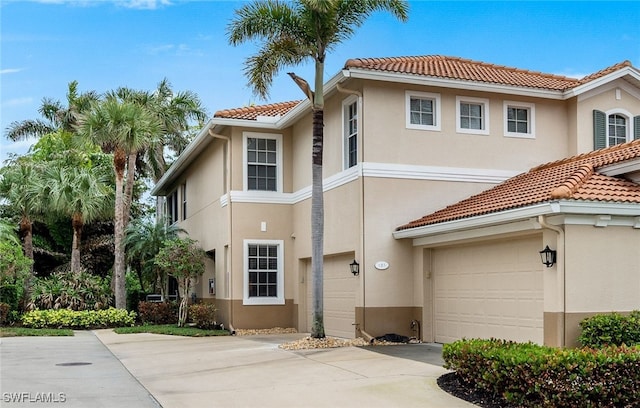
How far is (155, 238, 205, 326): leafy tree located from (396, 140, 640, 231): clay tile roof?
7.43m

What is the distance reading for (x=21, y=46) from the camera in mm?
21422

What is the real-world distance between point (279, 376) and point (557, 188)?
5.39 meters

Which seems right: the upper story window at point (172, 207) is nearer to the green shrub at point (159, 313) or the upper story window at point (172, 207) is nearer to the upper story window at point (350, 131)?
the green shrub at point (159, 313)

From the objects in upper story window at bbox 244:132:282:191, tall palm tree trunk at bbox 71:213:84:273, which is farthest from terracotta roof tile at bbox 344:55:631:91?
tall palm tree trunk at bbox 71:213:84:273

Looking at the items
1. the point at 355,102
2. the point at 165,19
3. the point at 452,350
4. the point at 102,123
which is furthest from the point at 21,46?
the point at 452,350

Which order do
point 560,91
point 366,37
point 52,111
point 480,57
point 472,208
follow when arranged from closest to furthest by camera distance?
point 472,208 < point 366,37 < point 560,91 < point 480,57 < point 52,111

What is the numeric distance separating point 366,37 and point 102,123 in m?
10.1

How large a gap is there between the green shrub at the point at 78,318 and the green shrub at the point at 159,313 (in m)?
0.40

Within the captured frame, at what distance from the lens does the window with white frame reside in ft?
56.2

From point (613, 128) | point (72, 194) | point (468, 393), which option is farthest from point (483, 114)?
point (72, 194)

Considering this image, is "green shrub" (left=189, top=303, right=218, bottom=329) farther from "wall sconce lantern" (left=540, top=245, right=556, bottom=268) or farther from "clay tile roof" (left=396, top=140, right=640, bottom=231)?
"wall sconce lantern" (left=540, top=245, right=556, bottom=268)

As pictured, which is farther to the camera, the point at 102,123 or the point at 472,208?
the point at 102,123

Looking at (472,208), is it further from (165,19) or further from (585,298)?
(165,19)

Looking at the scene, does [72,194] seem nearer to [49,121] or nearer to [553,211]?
[49,121]
